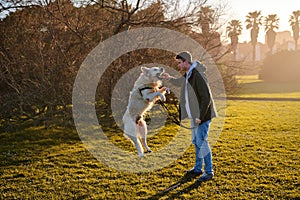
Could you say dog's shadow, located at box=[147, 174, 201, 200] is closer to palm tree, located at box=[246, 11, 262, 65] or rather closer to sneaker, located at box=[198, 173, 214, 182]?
sneaker, located at box=[198, 173, 214, 182]

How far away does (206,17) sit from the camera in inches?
450

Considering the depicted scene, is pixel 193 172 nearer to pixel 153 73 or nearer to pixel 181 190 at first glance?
pixel 181 190

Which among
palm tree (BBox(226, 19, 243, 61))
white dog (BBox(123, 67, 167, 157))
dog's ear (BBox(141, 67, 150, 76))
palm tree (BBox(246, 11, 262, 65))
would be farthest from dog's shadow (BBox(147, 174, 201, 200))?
palm tree (BBox(246, 11, 262, 65))

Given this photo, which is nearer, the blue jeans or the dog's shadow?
the dog's shadow

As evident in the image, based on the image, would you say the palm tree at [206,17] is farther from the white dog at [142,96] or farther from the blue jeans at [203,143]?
the blue jeans at [203,143]

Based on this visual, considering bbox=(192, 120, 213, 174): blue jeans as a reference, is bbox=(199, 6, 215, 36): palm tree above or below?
above

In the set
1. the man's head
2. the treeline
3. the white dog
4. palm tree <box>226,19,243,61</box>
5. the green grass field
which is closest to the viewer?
the green grass field

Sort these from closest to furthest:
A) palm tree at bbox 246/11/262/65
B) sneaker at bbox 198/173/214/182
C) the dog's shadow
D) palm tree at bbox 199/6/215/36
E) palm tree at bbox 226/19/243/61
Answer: the dog's shadow → sneaker at bbox 198/173/214/182 → palm tree at bbox 199/6/215/36 → palm tree at bbox 226/19/243/61 → palm tree at bbox 246/11/262/65

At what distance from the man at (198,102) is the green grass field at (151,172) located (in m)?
0.64

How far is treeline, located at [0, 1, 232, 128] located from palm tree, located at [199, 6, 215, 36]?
328 millimetres

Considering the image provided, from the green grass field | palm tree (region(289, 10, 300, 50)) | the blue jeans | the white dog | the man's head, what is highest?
palm tree (region(289, 10, 300, 50))

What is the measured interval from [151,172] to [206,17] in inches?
287

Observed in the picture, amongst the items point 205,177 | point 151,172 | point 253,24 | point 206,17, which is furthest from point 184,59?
point 253,24

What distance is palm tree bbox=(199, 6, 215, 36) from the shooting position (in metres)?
11.1
